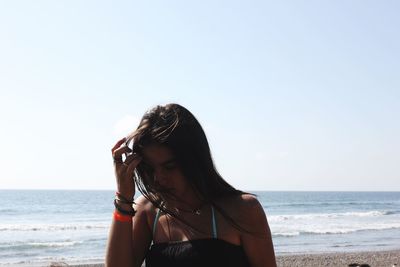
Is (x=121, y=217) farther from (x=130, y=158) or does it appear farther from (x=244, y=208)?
(x=244, y=208)

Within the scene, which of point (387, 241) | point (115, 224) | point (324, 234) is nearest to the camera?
point (115, 224)

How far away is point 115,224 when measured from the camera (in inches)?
88.7

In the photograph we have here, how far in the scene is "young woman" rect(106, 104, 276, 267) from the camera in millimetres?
2090

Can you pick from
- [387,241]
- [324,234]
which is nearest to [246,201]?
[387,241]

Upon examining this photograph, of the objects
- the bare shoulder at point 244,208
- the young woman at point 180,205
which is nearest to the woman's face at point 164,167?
the young woman at point 180,205

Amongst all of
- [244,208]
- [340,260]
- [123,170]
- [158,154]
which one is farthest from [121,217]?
Result: [340,260]

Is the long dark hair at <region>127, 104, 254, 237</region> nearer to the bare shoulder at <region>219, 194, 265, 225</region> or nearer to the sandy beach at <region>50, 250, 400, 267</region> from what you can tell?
the bare shoulder at <region>219, 194, 265, 225</region>

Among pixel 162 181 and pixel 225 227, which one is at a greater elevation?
pixel 162 181

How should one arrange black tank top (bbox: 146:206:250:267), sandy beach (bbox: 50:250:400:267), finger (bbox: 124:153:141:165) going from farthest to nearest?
sandy beach (bbox: 50:250:400:267), finger (bbox: 124:153:141:165), black tank top (bbox: 146:206:250:267)

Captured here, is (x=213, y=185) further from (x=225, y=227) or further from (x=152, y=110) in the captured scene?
(x=152, y=110)

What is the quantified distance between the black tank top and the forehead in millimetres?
313

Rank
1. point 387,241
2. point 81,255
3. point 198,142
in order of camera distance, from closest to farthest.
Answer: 1. point 198,142
2. point 81,255
3. point 387,241

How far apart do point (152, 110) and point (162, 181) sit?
0.91 ft

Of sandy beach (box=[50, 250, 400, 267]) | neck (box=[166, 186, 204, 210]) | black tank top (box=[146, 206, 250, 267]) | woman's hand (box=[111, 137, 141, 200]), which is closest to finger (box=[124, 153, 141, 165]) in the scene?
woman's hand (box=[111, 137, 141, 200])
